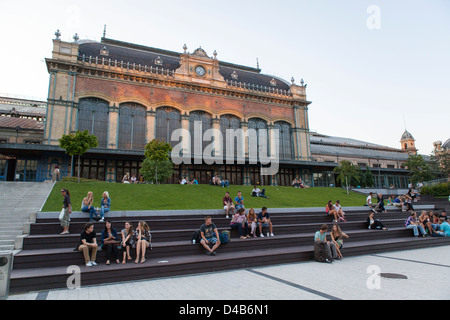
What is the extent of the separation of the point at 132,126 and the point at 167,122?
4.36 metres

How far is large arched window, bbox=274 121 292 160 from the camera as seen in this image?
40838 millimetres

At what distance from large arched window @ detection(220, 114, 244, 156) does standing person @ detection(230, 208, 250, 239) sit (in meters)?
25.8

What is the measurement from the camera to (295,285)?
6.51 m

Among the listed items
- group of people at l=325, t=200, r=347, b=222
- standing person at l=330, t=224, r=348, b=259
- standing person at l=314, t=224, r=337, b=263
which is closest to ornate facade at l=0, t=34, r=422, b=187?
group of people at l=325, t=200, r=347, b=222

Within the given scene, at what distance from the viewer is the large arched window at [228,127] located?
3766cm

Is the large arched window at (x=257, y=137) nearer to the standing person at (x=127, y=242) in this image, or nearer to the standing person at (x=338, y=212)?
the standing person at (x=338, y=212)

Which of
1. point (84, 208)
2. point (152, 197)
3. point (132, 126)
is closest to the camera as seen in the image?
point (84, 208)

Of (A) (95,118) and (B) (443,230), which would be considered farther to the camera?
(A) (95,118)

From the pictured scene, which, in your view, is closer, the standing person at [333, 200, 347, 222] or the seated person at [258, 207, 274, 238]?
the seated person at [258, 207, 274, 238]

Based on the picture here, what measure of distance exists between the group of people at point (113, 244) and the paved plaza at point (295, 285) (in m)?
1.18

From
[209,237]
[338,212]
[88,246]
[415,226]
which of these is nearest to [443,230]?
[415,226]

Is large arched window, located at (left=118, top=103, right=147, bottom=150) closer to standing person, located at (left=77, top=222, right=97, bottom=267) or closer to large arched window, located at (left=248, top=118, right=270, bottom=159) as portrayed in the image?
large arched window, located at (left=248, top=118, right=270, bottom=159)

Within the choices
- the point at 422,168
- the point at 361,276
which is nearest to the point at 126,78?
the point at 361,276

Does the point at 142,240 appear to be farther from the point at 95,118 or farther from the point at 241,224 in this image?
the point at 95,118
